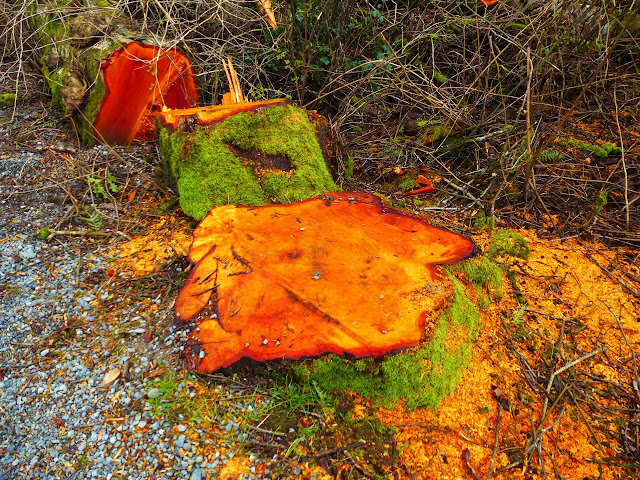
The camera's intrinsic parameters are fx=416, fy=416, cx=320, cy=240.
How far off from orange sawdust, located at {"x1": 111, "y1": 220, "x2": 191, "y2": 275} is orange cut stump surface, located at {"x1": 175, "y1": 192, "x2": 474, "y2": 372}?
519 millimetres

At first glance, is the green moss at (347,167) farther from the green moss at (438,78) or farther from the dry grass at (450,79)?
the green moss at (438,78)

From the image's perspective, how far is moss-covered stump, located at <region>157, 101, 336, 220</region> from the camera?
2.54 metres

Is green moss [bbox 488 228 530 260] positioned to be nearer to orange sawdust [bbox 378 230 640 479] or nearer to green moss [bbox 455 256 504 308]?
orange sawdust [bbox 378 230 640 479]

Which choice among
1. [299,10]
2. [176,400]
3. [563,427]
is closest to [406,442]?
[563,427]

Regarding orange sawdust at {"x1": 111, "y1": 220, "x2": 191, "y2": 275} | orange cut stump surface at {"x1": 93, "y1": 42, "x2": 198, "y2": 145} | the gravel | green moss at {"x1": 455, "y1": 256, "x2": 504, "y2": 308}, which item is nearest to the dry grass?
orange cut stump surface at {"x1": 93, "y1": 42, "x2": 198, "y2": 145}

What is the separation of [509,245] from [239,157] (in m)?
1.79

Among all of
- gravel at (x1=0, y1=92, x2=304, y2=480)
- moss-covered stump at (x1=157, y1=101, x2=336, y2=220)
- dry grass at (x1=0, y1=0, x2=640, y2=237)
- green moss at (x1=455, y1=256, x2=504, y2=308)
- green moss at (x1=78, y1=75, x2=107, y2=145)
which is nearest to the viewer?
gravel at (x1=0, y1=92, x2=304, y2=480)

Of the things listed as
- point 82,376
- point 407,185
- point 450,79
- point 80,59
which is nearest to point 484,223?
point 407,185

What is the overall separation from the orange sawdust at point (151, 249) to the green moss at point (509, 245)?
1.86 m

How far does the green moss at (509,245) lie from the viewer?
2.58 m

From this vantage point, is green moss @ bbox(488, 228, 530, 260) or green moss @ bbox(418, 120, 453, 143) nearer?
green moss @ bbox(488, 228, 530, 260)

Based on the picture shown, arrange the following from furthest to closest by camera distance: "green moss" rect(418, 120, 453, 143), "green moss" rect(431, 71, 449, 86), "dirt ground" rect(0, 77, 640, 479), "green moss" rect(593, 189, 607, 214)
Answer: "green moss" rect(431, 71, 449, 86), "green moss" rect(418, 120, 453, 143), "green moss" rect(593, 189, 607, 214), "dirt ground" rect(0, 77, 640, 479)

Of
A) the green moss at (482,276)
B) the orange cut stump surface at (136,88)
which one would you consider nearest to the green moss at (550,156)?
the green moss at (482,276)

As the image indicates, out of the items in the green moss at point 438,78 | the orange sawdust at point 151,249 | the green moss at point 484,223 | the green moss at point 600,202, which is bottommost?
the green moss at point 484,223
